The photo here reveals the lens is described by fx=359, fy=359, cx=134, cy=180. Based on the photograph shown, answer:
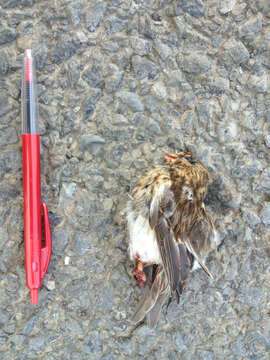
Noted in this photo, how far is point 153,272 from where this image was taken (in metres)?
1.62

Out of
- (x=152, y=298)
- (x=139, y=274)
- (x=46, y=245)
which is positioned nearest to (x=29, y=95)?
(x=46, y=245)

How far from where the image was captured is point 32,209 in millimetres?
1511

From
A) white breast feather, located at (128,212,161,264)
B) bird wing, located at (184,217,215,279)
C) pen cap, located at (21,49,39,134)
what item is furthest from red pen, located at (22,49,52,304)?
bird wing, located at (184,217,215,279)

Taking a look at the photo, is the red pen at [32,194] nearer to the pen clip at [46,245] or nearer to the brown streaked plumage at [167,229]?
the pen clip at [46,245]

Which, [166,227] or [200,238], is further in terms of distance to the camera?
[200,238]

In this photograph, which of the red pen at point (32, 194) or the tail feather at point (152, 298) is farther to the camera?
the tail feather at point (152, 298)

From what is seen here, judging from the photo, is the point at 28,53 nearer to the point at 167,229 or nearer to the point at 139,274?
the point at 167,229

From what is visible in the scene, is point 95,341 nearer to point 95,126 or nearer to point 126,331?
point 126,331

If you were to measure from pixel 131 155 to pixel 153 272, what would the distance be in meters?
0.54

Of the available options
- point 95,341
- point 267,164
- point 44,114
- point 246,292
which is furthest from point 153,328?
point 44,114

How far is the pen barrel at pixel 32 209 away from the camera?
1481mm

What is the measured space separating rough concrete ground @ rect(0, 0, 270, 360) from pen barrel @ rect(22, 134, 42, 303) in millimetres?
61

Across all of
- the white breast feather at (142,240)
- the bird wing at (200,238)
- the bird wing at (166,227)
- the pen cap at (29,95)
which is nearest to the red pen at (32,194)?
the pen cap at (29,95)

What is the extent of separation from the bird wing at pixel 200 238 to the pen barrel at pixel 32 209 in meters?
0.65
